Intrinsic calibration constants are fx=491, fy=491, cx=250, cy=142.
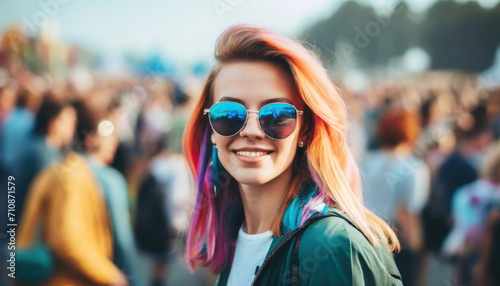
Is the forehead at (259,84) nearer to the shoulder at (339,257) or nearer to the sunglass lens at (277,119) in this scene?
the sunglass lens at (277,119)

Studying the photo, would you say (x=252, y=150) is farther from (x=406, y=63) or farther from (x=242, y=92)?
(x=406, y=63)

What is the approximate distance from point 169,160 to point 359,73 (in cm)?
266

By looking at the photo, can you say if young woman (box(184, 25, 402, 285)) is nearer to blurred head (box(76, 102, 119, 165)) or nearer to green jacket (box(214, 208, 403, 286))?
green jacket (box(214, 208, 403, 286))

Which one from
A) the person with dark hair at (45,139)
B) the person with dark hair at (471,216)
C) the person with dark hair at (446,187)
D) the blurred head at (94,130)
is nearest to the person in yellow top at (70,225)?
the blurred head at (94,130)

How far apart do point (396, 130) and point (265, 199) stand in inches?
105

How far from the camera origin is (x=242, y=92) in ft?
4.66

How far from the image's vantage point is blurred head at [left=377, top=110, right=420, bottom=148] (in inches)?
155

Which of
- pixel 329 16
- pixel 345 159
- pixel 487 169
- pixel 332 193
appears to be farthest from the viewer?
pixel 329 16

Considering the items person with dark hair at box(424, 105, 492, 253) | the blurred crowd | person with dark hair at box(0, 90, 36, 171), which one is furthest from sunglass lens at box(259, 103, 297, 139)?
person with dark hair at box(0, 90, 36, 171)

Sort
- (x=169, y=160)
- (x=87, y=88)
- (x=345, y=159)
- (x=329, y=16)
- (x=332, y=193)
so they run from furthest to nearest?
1. (x=329, y=16)
2. (x=87, y=88)
3. (x=169, y=160)
4. (x=345, y=159)
5. (x=332, y=193)

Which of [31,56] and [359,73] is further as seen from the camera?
[359,73]

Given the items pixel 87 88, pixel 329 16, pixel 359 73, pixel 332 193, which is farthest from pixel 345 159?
pixel 359 73

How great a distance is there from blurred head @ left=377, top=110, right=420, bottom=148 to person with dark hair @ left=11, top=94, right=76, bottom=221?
242 centimetres

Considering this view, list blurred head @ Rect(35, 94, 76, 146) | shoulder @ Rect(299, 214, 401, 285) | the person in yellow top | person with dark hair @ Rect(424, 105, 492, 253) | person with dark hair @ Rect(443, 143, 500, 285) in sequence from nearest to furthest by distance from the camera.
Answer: shoulder @ Rect(299, 214, 401, 285) → the person in yellow top → blurred head @ Rect(35, 94, 76, 146) → person with dark hair @ Rect(443, 143, 500, 285) → person with dark hair @ Rect(424, 105, 492, 253)
